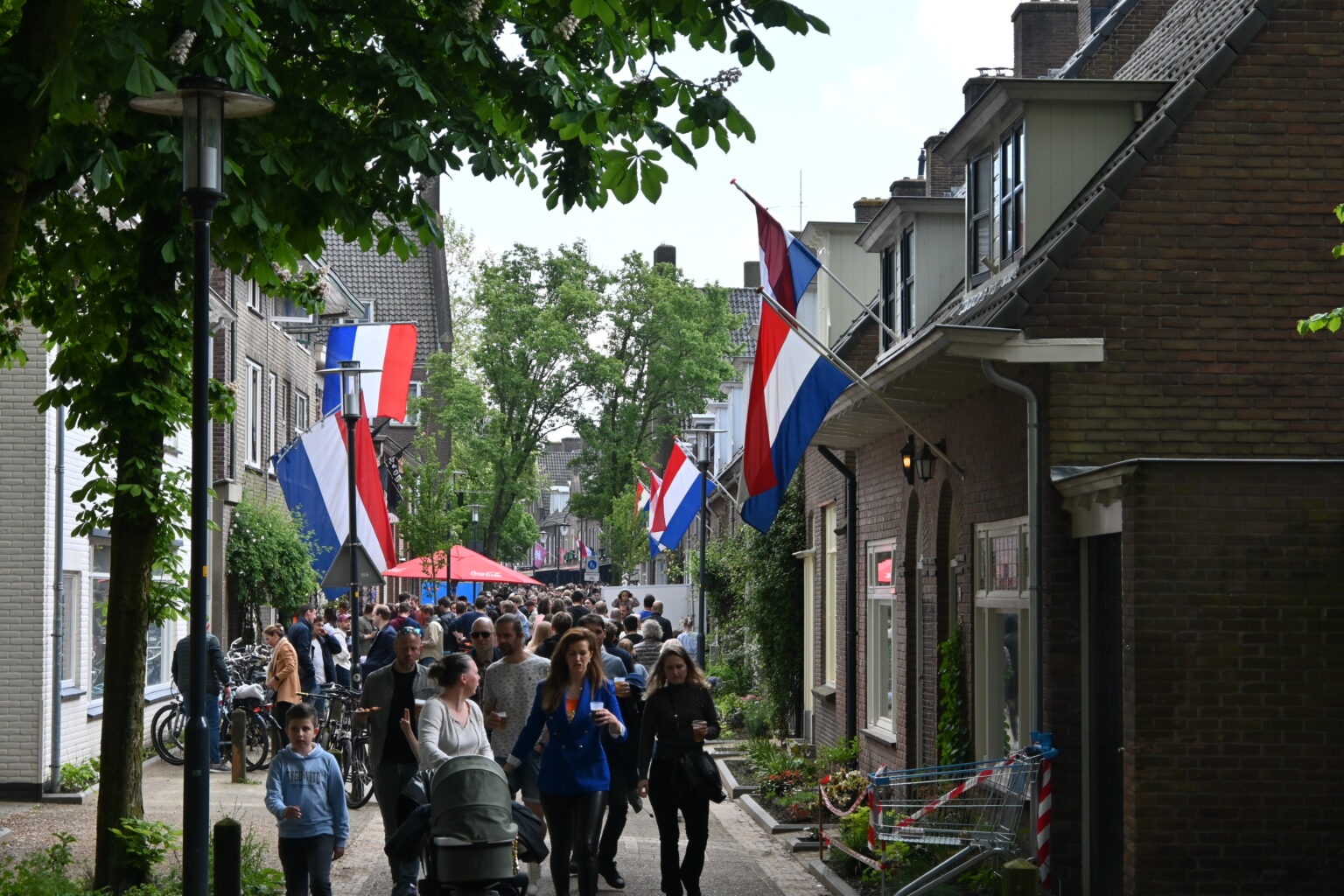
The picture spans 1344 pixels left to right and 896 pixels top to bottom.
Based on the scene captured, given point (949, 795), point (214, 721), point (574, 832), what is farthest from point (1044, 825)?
point (214, 721)

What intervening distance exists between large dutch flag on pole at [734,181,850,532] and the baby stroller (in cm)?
602

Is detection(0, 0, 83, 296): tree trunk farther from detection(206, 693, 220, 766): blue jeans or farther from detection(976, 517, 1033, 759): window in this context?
detection(206, 693, 220, 766): blue jeans

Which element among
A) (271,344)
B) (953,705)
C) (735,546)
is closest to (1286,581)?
(953,705)

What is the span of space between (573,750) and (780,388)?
4.96 meters

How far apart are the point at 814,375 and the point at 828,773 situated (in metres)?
5.82

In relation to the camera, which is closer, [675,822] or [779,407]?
[675,822]

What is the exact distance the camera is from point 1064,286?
1216cm

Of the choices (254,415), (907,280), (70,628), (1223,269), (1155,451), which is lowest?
(70,628)

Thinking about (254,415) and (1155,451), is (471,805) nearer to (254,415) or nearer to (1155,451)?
(1155,451)

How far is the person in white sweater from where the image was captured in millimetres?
9930

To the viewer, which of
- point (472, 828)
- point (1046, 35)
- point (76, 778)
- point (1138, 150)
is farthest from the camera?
point (1046, 35)

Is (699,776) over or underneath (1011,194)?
underneath

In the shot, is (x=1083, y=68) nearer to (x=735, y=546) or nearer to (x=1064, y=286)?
(x=1064, y=286)

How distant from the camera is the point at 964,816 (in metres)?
11.4
